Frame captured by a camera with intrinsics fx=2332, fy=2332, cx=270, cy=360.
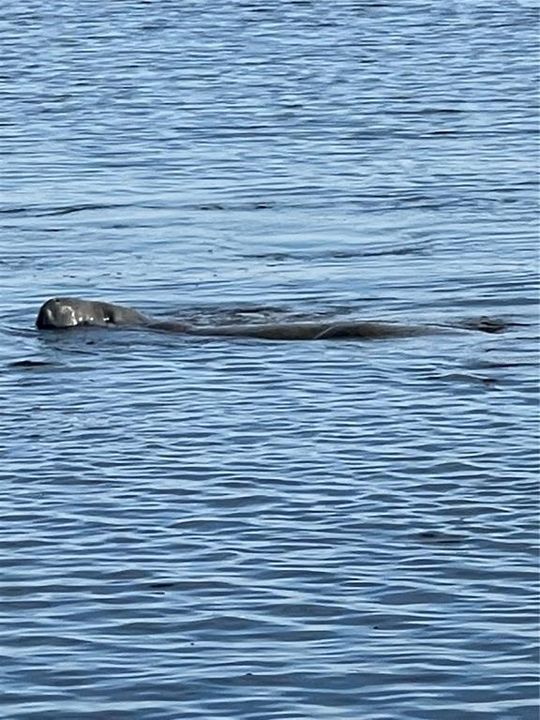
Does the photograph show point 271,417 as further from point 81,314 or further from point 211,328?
point 81,314

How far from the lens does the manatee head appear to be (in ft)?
61.8

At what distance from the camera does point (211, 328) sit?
18438 millimetres

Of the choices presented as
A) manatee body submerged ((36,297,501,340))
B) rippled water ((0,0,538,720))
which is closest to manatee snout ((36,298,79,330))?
manatee body submerged ((36,297,501,340))

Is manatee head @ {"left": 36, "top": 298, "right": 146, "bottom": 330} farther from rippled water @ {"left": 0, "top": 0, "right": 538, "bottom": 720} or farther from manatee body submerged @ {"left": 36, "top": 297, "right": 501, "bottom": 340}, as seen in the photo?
rippled water @ {"left": 0, "top": 0, "right": 538, "bottom": 720}

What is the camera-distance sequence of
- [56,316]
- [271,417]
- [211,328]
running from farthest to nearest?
[56,316] → [211,328] → [271,417]

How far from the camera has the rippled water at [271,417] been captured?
35.7 ft

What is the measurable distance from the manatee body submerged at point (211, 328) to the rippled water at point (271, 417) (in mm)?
179

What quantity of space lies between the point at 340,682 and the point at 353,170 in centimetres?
1665

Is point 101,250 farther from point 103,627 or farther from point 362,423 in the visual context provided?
point 103,627

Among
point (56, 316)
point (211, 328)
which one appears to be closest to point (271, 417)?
point (211, 328)

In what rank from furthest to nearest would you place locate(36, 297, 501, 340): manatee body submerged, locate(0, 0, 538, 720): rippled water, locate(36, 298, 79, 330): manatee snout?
locate(36, 298, 79, 330): manatee snout
locate(36, 297, 501, 340): manatee body submerged
locate(0, 0, 538, 720): rippled water

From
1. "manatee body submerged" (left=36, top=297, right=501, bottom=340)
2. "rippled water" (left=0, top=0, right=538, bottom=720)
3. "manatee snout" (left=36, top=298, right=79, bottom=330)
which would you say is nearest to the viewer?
"rippled water" (left=0, top=0, right=538, bottom=720)

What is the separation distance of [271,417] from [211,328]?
2.95 meters

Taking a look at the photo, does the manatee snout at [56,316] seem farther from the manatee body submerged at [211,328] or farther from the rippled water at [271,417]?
the rippled water at [271,417]
